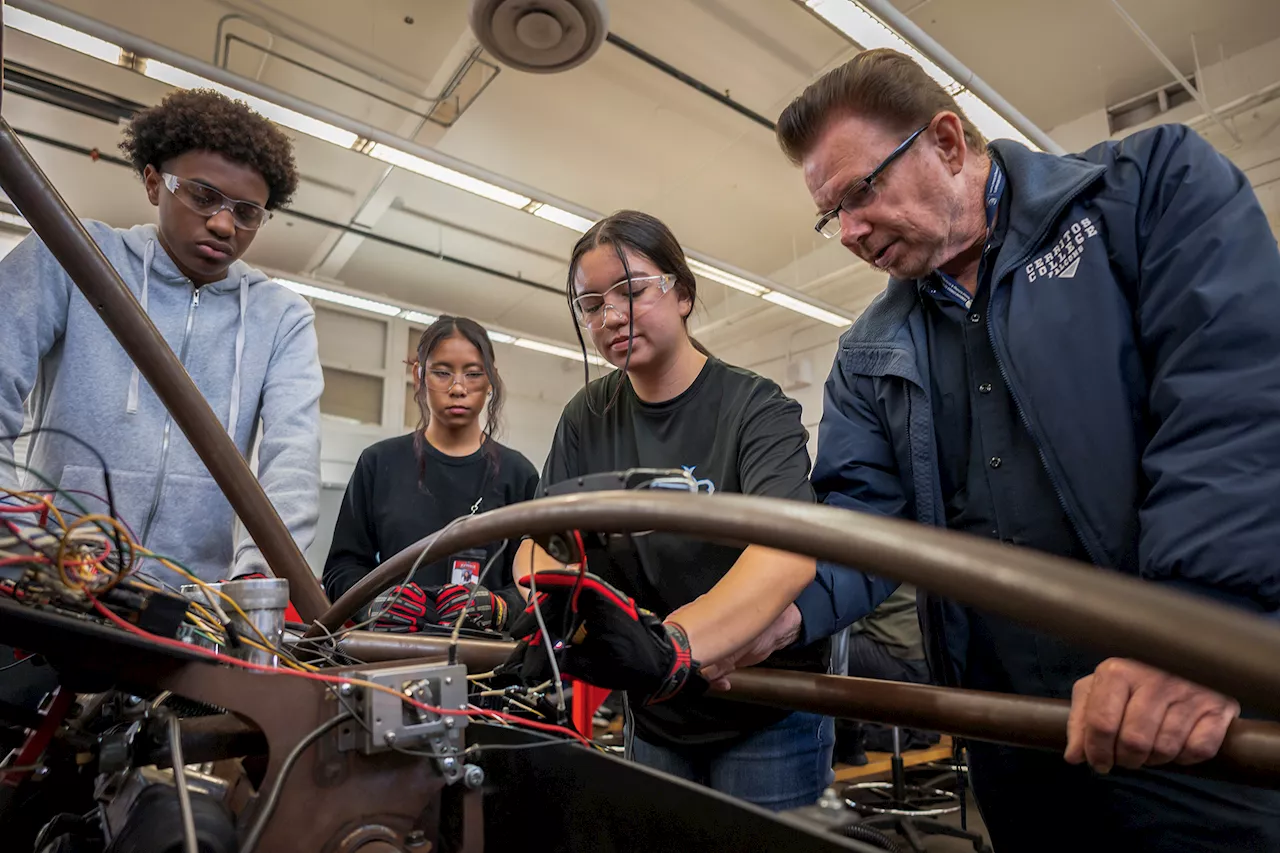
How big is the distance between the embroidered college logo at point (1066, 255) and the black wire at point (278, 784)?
922 millimetres

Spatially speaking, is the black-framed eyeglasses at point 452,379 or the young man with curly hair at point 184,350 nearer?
the young man with curly hair at point 184,350

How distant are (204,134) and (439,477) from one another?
888mm

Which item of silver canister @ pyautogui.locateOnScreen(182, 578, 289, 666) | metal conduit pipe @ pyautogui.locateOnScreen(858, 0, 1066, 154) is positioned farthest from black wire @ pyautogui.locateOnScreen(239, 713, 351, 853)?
metal conduit pipe @ pyautogui.locateOnScreen(858, 0, 1066, 154)

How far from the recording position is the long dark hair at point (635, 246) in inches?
47.1

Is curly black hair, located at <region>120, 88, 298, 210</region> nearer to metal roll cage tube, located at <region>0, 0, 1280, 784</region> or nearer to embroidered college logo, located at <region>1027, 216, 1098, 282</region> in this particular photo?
metal roll cage tube, located at <region>0, 0, 1280, 784</region>

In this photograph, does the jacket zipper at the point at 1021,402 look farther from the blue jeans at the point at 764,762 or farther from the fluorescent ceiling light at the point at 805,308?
the fluorescent ceiling light at the point at 805,308

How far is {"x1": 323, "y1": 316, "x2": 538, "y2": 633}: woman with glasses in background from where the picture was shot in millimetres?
1633

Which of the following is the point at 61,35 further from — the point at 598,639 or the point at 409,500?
the point at 598,639

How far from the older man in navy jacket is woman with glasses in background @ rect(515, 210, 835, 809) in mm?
101

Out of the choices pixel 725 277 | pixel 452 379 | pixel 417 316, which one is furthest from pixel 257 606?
pixel 417 316

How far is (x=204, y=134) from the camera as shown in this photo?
1.18 metres

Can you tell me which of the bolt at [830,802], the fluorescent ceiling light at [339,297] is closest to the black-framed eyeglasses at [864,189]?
the bolt at [830,802]

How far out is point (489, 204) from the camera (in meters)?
5.48

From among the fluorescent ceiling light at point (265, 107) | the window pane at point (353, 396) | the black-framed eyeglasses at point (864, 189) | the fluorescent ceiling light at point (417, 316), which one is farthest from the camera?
A: the window pane at point (353, 396)
